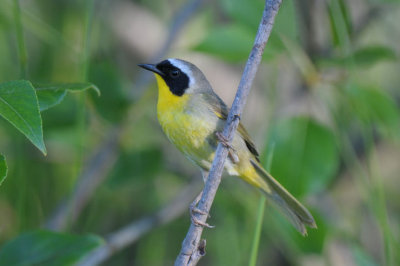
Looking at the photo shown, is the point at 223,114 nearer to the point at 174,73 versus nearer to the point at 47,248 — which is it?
the point at 174,73

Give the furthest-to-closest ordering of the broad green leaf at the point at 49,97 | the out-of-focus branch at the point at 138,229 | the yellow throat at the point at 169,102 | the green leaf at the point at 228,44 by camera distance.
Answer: the out-of-focus branch at the point at 138,229 < the green leaf at the point at 228,44 < the yellow throat at the point at 169,102 < the broad green leaf at the point at 49,97

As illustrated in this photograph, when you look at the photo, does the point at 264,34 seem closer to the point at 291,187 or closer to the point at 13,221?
the point at 291,187

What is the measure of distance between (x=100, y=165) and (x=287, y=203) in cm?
103

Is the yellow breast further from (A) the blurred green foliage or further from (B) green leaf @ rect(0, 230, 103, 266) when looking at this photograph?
(B) green leaf @ rect(0, 230, 103, 266)

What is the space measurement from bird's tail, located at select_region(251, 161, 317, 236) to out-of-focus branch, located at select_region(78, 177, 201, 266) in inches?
23.0

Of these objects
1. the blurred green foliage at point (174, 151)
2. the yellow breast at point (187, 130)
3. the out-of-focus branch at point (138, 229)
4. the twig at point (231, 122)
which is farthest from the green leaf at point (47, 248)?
the out-of-focus branch at point (138, 229)

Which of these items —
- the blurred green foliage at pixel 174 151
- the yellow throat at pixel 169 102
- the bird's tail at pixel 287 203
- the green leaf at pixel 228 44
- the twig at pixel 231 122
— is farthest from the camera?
the green leaf at pixel 228 44

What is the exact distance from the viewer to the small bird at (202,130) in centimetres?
195

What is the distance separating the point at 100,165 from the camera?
2588mm

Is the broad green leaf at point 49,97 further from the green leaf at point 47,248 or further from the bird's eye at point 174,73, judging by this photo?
the bird's eye at point 174,73

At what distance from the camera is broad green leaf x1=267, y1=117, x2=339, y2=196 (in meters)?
2.08

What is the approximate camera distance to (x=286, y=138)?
84.8 inches

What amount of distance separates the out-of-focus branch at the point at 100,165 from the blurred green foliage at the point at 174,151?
33mm

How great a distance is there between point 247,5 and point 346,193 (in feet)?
5.36
